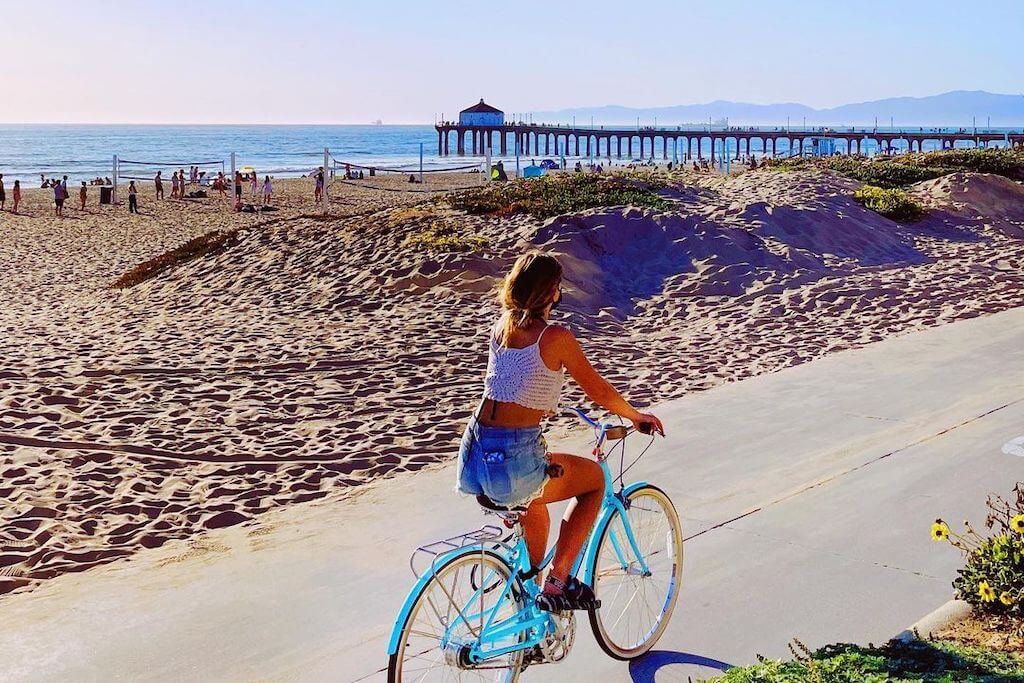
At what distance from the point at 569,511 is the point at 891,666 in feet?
3.73

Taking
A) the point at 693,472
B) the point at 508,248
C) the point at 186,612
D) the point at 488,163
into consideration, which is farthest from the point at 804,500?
the point at 488,163

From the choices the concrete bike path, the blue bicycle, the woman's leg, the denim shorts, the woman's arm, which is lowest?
the concrete bike path

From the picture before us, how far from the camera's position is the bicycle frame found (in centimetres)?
354

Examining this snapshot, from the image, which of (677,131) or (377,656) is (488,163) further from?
(677,131)

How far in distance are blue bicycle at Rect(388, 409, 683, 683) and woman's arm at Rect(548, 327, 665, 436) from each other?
8cm

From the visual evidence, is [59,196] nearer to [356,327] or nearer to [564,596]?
[356,327]

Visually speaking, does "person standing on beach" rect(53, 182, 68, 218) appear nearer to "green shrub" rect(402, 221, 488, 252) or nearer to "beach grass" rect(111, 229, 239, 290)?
"beach grass" rect(111, 229, 239, 290)

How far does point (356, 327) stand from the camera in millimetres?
12438

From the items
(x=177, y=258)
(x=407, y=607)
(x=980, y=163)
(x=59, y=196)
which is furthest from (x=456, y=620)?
(x=59, y=196)

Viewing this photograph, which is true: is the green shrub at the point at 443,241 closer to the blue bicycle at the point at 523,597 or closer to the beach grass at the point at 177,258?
the beach grass at the point at 177,258

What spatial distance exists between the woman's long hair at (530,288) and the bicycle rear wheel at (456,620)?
2.36 feet

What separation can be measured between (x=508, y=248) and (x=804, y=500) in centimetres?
967

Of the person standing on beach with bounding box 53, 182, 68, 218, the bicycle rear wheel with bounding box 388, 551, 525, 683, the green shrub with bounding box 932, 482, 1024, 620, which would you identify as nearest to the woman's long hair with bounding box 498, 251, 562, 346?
the bicycle rear wheel with bounding box 388, 551, 525, 683

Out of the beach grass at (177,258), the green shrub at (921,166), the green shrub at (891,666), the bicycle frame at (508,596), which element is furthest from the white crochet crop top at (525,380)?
the green shrub at (921,166)
